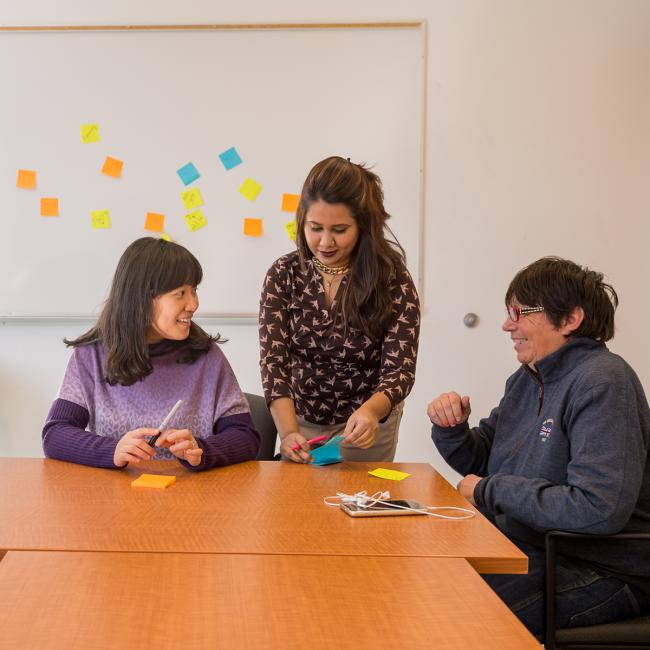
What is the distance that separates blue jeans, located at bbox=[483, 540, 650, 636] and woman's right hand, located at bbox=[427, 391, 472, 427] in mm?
422

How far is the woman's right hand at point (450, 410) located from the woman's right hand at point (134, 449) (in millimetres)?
694

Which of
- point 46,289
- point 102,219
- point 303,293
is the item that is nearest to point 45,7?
point 102,219

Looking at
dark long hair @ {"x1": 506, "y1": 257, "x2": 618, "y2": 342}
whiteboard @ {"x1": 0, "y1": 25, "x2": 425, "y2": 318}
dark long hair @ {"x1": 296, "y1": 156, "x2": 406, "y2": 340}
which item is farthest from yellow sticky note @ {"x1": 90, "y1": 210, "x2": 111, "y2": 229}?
dark long hair @ {"x1": 506, "y1": 257, "x2": 618, "y2": 342}

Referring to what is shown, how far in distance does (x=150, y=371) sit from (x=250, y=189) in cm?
136

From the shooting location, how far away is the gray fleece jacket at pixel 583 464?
1.50m

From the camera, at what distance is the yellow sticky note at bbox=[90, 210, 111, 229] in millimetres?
3135

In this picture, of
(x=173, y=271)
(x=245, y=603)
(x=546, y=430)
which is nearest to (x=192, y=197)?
(x=173, y=271)

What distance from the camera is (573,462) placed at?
1.56 meters

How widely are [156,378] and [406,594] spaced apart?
1081mm

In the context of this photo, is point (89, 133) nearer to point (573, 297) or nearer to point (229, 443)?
point (229, 443)

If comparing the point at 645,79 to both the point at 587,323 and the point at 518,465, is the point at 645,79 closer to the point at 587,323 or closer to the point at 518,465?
the point at 587,323

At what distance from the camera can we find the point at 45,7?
10.1 ft

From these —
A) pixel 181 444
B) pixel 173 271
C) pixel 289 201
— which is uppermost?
pixel 289 201

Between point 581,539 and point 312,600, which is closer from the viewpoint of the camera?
point 312,600
